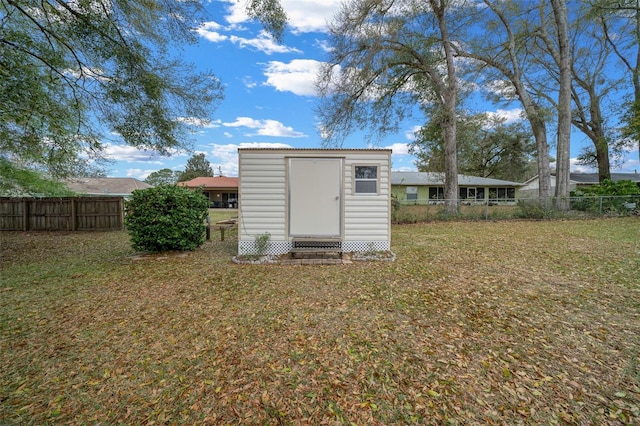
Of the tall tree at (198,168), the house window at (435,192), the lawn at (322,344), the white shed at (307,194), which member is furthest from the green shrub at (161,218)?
the tall tree at (198,168)

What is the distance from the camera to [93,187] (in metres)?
26.6

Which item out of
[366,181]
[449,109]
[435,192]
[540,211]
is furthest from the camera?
[435,192]

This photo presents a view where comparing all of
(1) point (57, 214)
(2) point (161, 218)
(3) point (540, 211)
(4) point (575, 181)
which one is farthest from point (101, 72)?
(4) point (575, 181)

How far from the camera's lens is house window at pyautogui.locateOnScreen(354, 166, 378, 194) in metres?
6.58

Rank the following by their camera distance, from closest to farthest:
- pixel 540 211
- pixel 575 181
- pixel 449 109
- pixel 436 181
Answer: pixel 540 211
pixel 449 109
pixel 436 181
pixel 575 181

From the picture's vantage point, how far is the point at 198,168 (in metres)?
45.8

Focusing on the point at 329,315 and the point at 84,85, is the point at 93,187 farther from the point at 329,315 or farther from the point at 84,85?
the point at 329,315

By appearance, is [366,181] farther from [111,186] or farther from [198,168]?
[198,168]

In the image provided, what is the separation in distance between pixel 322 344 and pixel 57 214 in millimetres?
13255

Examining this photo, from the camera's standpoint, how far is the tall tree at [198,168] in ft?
146

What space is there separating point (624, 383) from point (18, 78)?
9381 millimetres

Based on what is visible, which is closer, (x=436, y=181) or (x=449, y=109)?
(x=449, y=109)

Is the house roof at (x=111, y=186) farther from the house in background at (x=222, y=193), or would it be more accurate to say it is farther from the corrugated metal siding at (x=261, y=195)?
the corrugated metal siding at (x=261, y=195)

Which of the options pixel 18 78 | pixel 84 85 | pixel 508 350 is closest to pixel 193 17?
pixel 84 85
